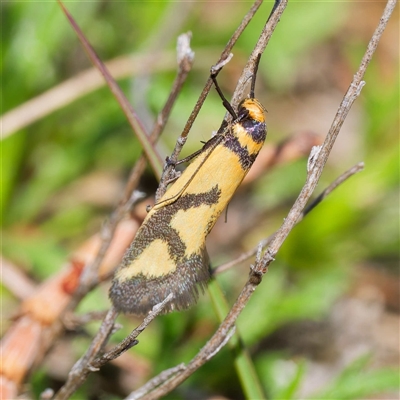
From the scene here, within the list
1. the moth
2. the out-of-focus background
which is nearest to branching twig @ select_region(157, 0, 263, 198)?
the moth

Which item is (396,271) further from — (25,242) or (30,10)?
(30,10)

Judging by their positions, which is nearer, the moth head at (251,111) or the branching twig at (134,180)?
the moth head at (251,111)

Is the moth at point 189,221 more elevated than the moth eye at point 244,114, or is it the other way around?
the moth eye at point 244,114

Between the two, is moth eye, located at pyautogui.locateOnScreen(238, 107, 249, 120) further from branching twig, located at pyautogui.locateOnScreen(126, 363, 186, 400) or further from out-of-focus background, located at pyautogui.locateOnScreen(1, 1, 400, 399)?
out-of-focus background, located at pyautogui.locateOnScreen(1, 1, 400, 399)

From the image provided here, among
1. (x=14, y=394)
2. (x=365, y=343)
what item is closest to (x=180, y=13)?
(x=365, y=343)

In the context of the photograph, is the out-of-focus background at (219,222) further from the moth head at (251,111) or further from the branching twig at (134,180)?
the moth head at (251,111)

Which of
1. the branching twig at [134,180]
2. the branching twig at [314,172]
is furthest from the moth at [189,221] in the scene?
the branching twig at [134,180]
